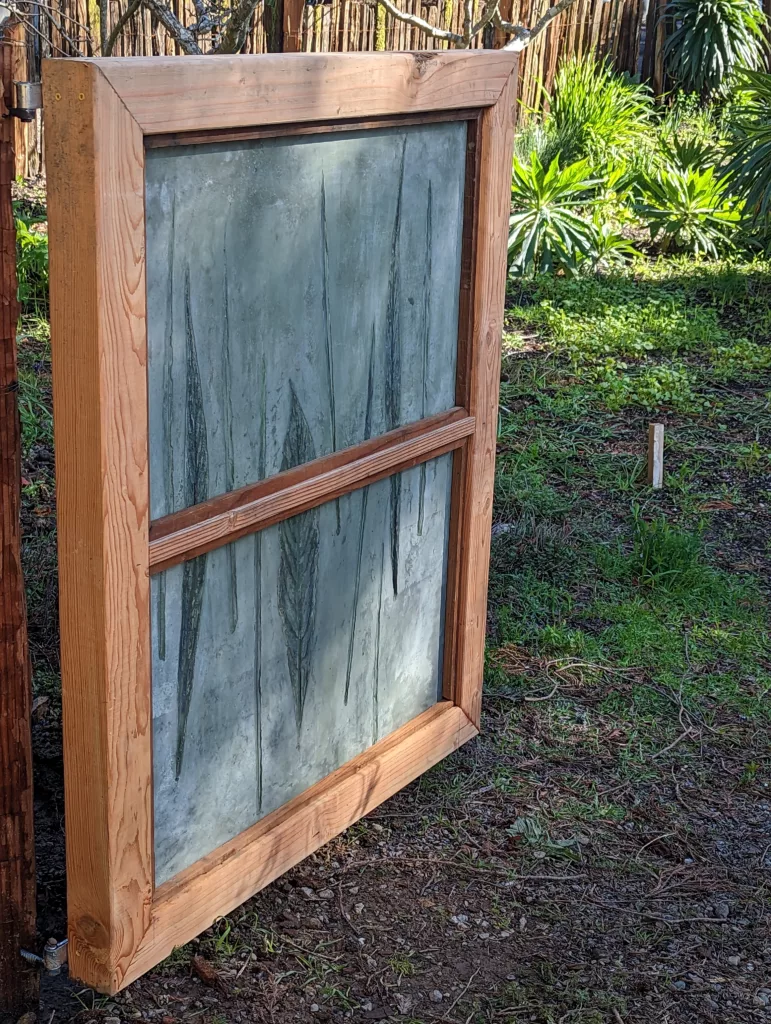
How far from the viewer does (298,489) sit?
243 centimetres

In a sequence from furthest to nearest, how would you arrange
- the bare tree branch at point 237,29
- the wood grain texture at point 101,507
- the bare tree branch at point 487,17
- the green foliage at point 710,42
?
the green foliage at point 710,42, the bare tree branch at point 487,17, the bare tree branch at point 237,29, the wood grain texture at point 101,507

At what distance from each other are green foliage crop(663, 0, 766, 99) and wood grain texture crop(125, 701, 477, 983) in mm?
9978

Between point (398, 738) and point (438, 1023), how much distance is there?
77 cm

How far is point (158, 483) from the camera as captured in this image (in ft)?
6.89

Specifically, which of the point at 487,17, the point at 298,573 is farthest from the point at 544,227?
the point at 298,573

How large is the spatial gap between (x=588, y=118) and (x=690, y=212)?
1.50 metres

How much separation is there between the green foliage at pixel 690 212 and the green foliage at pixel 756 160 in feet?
2.17

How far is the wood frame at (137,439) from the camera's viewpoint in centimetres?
183

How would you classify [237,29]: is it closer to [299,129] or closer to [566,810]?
[299,129]

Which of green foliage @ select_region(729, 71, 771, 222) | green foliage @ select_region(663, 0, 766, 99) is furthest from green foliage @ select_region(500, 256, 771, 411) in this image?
green foliage @ select_region(663, 0, 766, 99)

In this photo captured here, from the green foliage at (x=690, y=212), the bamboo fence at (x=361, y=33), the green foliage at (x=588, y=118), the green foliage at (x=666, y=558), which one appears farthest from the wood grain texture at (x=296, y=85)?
the green foliage at (x=588, y=118)

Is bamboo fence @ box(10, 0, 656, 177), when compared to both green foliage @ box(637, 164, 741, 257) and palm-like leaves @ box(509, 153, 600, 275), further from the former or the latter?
green foliage @ box(637, 164, 741, 257)

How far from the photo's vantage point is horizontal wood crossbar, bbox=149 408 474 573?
2150 mm

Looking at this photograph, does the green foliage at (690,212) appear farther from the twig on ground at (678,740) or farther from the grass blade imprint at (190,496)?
the grass blade imprint at (190,496)
